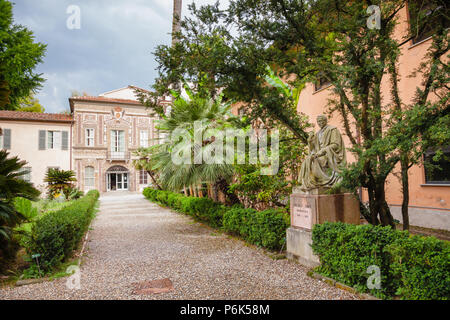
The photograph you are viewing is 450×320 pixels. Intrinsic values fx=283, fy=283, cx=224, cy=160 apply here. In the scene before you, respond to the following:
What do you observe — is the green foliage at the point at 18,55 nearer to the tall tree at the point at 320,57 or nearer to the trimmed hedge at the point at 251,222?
the trimmed hedge at the point at 251,222

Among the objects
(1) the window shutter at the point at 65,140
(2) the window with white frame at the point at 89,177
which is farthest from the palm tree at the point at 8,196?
(2) the window with white frame at the point at 89,177

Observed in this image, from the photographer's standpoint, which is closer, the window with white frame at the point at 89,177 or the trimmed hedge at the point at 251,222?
the trimmed hedge at the point at 251,222

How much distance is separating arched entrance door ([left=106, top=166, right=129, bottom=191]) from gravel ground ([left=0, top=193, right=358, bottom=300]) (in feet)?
76.5

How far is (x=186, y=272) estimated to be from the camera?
15.8ft

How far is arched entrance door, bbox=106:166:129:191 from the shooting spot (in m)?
29.6

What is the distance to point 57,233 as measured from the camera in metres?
4.88

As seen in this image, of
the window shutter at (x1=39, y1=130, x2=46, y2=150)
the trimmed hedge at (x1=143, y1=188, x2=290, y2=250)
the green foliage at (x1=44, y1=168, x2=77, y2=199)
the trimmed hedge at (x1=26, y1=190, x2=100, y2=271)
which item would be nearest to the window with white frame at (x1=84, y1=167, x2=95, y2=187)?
the window shutter at (x1=39, y1=130, x2=46, y2=150)

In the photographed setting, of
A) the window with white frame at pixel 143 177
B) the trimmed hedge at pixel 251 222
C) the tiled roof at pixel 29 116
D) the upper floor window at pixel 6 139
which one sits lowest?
the trimmed hedge at pixel 251 222

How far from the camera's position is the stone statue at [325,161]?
491 cm

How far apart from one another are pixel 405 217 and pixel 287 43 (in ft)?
13.1

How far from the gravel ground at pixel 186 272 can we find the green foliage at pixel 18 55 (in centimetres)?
1233

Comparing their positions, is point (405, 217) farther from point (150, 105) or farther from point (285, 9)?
point (150, 105)

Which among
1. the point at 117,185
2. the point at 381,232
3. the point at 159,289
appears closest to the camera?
the point at 381,232
